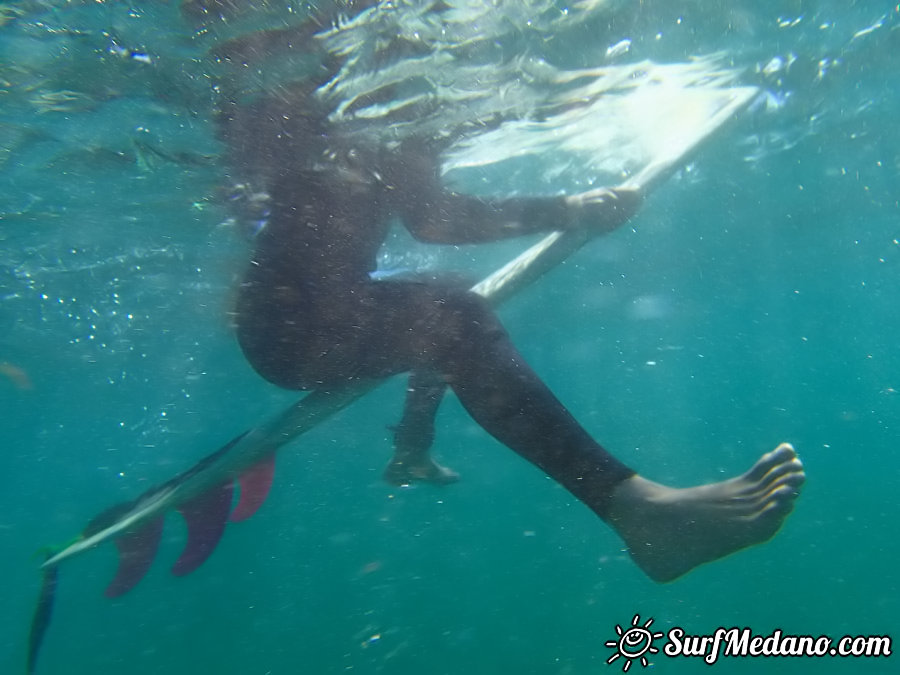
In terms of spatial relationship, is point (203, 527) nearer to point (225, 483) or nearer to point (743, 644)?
point (225, 483)

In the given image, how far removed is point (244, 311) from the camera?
14.3 feet

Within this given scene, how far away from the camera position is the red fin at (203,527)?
6945mm

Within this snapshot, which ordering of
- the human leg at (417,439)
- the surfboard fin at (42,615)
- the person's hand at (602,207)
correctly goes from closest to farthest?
the person's hand at (602,207), the human leg at (417,439), the surfboard fin at (42,615)

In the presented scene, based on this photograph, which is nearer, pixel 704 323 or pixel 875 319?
pixel 704 323

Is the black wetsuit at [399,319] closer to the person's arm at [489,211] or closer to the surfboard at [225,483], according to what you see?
the person's arm at [489,211]

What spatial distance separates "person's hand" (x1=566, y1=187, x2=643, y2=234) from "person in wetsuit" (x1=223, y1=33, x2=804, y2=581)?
0.4 inches

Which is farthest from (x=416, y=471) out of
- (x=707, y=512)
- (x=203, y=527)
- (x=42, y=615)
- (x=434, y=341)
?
(x=42, y=615)

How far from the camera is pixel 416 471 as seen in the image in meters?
6.03

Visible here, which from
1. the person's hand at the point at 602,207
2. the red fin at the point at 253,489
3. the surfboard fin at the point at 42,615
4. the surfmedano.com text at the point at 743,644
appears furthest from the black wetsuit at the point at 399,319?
the surfboard fin at the point at 42,615

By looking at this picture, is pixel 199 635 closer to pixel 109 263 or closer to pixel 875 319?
pixel 109 263

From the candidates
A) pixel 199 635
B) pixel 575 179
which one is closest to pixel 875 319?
pixel 575 179

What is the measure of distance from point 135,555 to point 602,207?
7105 millimetres

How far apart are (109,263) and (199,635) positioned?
1770 cm

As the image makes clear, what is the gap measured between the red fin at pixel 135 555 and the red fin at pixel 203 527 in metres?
0.43
